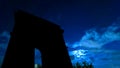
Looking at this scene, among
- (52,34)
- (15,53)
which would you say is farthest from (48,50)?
(15,53)

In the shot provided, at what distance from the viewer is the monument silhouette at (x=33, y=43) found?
14262mm

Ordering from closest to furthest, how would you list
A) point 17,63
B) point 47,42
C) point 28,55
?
point 17,63 → point 28,55 → point 47,42

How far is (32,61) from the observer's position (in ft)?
49.4

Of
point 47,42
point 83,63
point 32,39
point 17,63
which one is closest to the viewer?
point 17,63

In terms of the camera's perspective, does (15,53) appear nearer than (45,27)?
Yes

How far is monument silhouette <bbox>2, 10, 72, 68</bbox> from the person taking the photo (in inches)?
562

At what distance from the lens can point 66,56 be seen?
1708 cm

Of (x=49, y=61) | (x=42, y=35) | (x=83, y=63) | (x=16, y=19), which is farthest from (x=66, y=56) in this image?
(x=83, y=63)

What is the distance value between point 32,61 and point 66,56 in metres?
4.03

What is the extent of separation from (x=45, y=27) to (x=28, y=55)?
3879 mm

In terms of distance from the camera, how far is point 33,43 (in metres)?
16.0

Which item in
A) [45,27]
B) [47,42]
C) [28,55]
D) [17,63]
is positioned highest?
[45,27]

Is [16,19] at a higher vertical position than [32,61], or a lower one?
higher

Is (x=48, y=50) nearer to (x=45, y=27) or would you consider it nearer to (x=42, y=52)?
(x=42, y=52)
